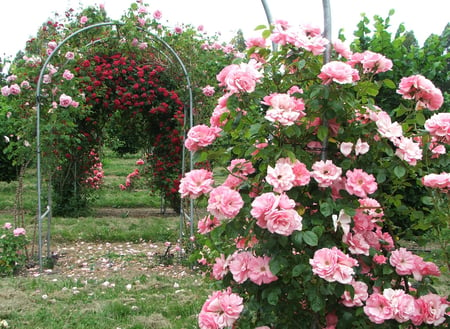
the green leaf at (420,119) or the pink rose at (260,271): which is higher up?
the green leaf at (420,119)

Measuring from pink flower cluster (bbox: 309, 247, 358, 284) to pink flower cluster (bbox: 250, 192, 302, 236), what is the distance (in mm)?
103

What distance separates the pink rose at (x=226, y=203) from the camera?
1.48 meters

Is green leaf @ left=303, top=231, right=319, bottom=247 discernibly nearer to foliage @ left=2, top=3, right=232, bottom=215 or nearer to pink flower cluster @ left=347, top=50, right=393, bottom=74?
pink flower cluster @ left=347, top=50, right=393, bottom=74

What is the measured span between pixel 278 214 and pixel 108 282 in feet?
10.3

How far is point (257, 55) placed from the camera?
1728 millimetres

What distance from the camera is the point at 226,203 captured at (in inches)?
58.5

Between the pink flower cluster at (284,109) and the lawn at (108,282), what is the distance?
6.33ft

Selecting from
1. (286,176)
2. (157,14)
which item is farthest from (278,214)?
(157,14)

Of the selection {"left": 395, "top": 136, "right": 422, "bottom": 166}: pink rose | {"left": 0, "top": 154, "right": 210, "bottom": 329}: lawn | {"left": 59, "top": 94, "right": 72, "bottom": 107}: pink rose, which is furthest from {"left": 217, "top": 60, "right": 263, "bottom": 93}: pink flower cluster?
{"left": 59, "top": 94, "right": 72, "bottom": 107}: pink rose

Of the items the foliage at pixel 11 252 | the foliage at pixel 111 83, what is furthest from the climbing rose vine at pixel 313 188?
the foliage at pixel 11 252

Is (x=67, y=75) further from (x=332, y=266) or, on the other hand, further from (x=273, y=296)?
(x=332, y=266)

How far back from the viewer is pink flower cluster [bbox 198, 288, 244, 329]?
1501mm

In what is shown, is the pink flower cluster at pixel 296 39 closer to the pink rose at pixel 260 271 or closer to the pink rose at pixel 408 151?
the pink rose at pixel 408 151

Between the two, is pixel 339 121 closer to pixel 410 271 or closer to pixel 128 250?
pixel 410 271
